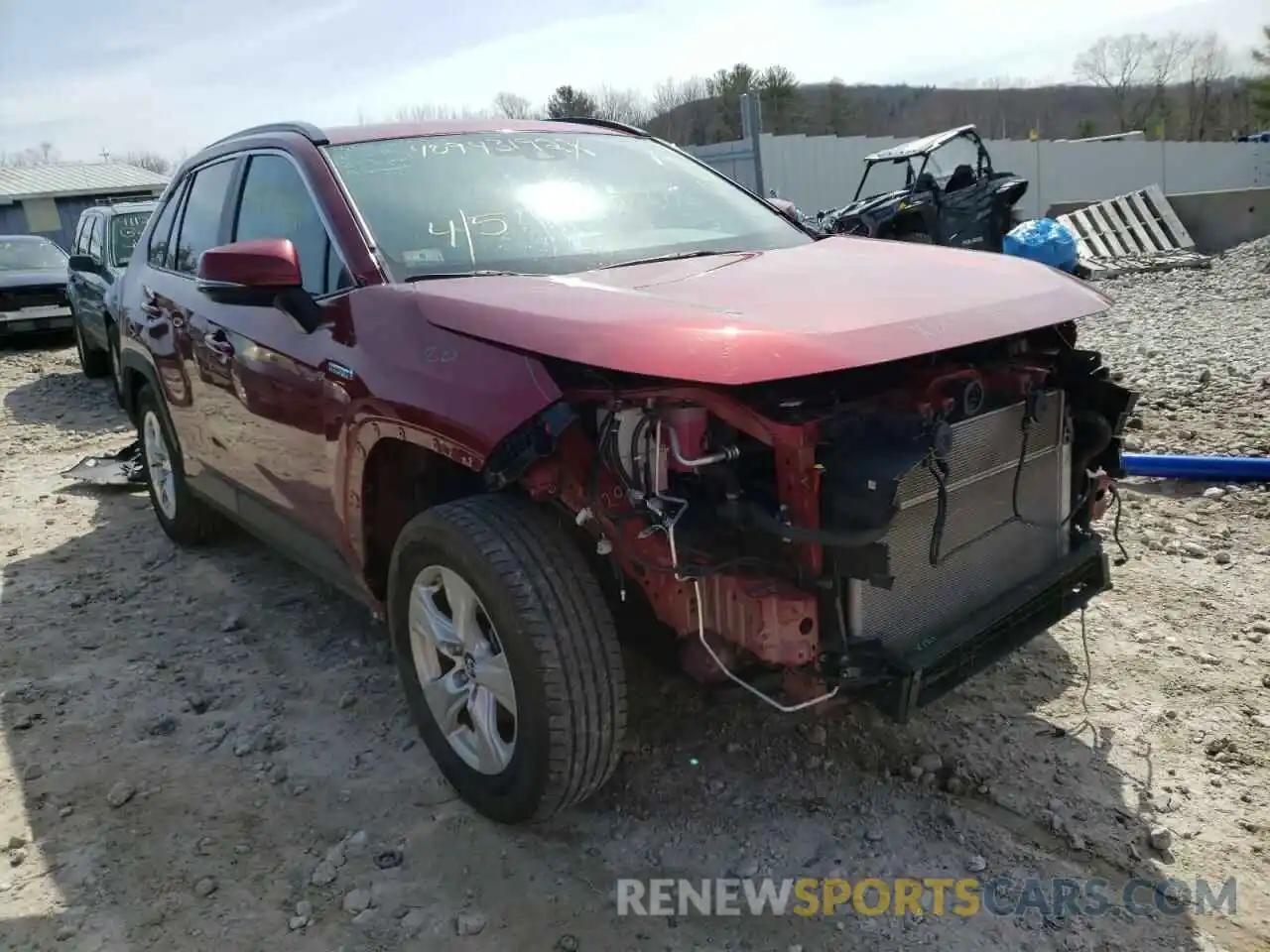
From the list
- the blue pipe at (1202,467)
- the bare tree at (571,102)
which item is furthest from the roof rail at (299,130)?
the bare tree at (571,102)

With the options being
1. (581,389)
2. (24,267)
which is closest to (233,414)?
(581,389)

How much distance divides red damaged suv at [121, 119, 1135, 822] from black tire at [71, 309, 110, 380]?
7.99m

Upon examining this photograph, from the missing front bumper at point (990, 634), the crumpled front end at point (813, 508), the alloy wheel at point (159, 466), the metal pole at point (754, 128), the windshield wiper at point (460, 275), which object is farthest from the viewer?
the metal pole at point (754, 128)

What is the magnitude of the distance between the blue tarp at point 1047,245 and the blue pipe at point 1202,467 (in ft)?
20.9

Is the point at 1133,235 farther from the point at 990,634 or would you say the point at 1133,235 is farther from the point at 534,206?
the point at 990,634

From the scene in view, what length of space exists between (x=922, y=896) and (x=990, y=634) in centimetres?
67

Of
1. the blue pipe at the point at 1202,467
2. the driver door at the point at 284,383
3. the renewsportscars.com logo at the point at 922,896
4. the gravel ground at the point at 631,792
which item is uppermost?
the driver door at the point at 284,383

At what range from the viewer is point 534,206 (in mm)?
3312

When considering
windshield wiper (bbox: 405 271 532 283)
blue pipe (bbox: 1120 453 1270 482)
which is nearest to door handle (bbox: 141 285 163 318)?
windshield wiper (bbox: 405 271 532 283)

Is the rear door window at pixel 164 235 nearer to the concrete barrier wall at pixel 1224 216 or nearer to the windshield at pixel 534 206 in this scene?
the windshield at pixel 534 206

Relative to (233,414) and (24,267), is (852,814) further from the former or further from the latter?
(24,267)

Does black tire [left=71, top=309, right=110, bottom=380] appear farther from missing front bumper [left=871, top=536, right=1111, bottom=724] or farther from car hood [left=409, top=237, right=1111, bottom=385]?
missing front bumper [left=871, top=536, right=1111, bottom=724]

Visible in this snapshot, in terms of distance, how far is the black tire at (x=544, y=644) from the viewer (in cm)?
246

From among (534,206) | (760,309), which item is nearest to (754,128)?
(534,206)
